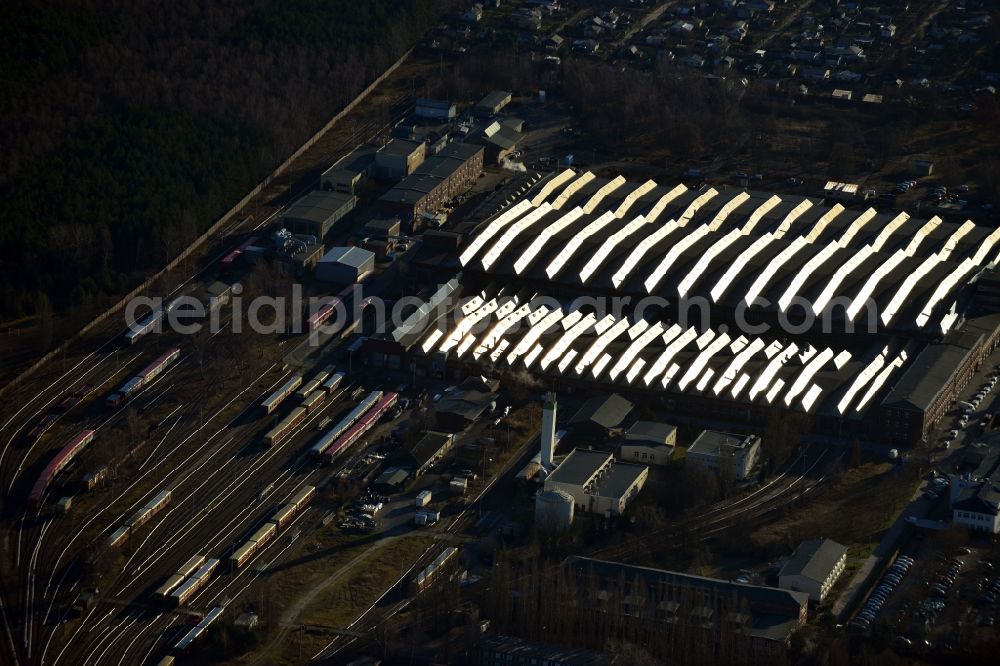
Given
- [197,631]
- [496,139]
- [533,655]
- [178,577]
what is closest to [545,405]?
[533,655]

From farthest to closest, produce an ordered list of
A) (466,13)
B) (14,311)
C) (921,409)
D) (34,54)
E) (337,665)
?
(466,13), (34,54), (14,311), (921,409), (337,665)

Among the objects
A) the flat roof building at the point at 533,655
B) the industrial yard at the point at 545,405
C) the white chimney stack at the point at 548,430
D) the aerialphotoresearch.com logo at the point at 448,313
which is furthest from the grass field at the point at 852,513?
the aerialphotoresearch.com logo at the point at 448,313

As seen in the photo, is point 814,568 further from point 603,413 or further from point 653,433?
point 603,413

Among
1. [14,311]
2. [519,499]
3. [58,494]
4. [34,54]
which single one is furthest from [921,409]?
[34,54]

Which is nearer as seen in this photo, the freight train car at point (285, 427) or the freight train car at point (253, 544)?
the freight train car at point (253, 544)

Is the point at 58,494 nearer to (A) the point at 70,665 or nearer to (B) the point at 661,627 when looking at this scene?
(A) the point at 70,665

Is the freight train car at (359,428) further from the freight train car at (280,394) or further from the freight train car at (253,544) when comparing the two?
the freight train car at (253,544)
